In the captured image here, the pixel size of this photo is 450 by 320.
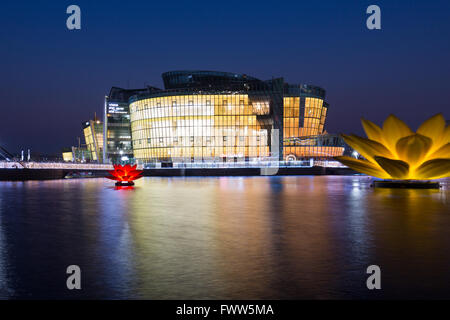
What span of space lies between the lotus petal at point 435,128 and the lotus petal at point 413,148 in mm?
1084

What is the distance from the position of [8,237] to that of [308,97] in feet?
345

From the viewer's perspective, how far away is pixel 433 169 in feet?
72.3

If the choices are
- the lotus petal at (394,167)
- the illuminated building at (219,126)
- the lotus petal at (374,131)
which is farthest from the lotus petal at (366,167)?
the illuminated building at (219,126)

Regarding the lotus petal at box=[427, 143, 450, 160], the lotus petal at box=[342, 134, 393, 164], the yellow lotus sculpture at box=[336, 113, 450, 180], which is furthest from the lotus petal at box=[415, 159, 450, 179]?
the lotus petal at box=[342, 134, 393, 164]

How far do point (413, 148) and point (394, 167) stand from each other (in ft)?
5.68

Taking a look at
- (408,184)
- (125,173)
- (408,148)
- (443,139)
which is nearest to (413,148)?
(408,148)

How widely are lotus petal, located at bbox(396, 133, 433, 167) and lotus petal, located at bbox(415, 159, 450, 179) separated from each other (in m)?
0.49

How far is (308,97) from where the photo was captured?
357ft

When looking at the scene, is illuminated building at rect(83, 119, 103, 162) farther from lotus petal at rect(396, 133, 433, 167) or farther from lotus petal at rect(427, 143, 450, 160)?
lotus petal at rect(427, 143, 450, 160)

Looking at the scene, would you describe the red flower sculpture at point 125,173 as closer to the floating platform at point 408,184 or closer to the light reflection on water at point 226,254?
the floating platform at point 408,184

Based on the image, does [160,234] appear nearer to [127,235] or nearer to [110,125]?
[127,235]

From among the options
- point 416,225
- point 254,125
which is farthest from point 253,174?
point 416,225

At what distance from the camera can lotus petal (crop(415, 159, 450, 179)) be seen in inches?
839
